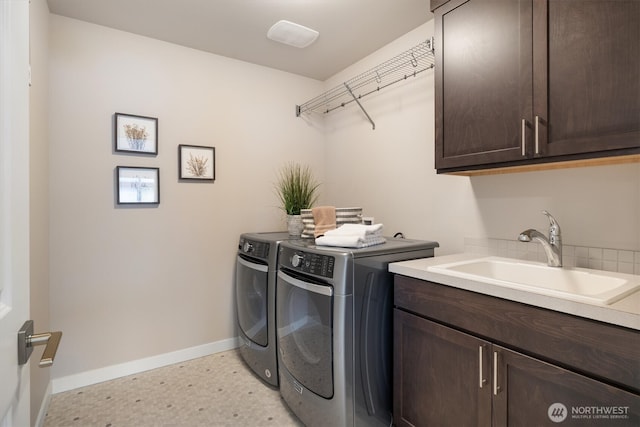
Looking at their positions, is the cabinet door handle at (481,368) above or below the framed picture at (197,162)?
below

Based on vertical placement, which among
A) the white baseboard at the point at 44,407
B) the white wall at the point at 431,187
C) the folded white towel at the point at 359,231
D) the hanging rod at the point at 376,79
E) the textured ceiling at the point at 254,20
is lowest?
the white baseboard at the point at 44,407

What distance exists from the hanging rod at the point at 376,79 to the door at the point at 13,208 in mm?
1903

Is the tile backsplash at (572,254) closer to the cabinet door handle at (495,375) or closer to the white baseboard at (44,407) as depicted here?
the cabinet door handle at (495,375)

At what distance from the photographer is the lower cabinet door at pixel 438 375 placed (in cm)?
121

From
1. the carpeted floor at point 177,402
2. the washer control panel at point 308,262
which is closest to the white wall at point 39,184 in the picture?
the carpeted floor at point 177,402

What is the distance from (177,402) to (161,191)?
1377 mm

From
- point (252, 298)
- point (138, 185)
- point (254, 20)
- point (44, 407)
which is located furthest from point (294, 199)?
point (44, 407)

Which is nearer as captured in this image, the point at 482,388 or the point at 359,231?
the point at 482,388

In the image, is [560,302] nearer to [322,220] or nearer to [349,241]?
[349,241]

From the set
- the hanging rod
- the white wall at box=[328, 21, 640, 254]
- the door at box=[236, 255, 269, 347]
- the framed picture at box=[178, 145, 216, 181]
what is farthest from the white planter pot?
the hanging rod

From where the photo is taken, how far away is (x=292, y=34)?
2.20 m

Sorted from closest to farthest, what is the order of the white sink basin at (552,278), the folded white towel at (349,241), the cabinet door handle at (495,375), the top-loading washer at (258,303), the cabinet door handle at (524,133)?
the white sink basin at (552,278) → the cabinet door handle at (495,375) → the cabinet door handle at (524,133) → the folded white towel at (349,241) → the top-loading washer at (258,303)

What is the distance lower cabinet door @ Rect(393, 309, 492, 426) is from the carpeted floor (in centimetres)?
67

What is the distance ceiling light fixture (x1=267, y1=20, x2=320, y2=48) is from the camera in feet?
6.94
